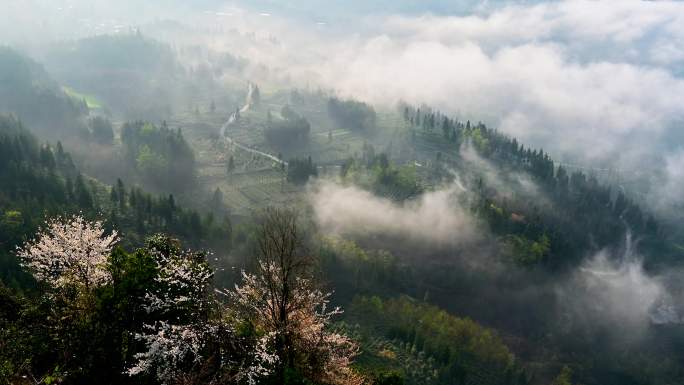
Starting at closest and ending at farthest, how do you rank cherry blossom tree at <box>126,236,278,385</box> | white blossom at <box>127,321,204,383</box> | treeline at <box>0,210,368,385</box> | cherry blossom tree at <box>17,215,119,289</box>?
1. white blossom at <box>127,321,204,383</box>
2. cherry blossom tree at <box>126,236,278,385</box>
3. treeline at <box>0,210,368,385</box>
4. cherry blossom tree at <box>17,215,119,289</box>

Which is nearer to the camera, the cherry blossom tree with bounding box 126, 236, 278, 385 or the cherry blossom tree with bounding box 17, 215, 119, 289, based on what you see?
the cherry blossom tree with bounding box 126, 236, 278, 385

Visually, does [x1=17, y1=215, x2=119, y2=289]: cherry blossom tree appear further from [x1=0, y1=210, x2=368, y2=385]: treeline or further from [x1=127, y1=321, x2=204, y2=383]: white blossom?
[x1=127, y1=321, x2=204, y2=383]: white blossom

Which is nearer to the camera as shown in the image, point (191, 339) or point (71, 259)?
point (191, 339)

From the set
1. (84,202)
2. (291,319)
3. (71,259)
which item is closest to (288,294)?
(291,319)

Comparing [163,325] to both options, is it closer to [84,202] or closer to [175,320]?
[175,320]

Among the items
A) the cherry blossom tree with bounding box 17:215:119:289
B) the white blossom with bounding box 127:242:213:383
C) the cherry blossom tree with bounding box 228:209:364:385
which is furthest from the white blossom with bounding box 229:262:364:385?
the cherry blossom tree with bounding box 17:215:119:289

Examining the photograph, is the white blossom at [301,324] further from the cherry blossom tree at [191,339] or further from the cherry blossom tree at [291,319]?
the cherry blossom tree at [191,339]

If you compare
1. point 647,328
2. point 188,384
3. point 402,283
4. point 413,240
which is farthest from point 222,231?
point 647,328

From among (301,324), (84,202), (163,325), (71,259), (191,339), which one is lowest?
(84,202)

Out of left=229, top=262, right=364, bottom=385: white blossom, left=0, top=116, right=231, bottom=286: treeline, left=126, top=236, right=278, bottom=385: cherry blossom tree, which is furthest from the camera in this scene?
left=0, top=116, right=231, bottom=286: treeline

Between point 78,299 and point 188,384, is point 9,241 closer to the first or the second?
point 78,299

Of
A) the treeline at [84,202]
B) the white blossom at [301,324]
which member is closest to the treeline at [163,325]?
the white blossom at [301,324]
